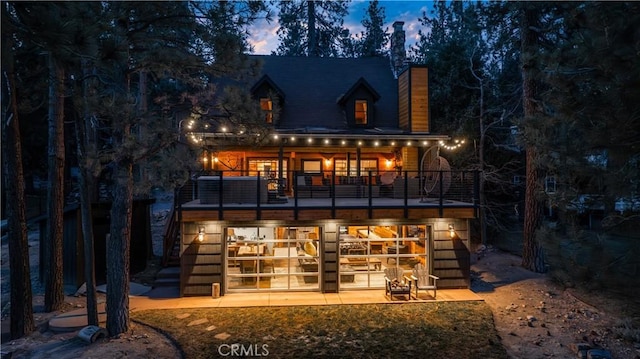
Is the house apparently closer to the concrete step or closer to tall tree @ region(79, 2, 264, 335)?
the concrete step

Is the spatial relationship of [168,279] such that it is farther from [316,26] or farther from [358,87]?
[316,26]

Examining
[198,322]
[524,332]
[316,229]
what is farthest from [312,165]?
[524,332]

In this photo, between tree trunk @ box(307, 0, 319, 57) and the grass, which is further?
tree trunk @ box(307, 0, 319, 57)

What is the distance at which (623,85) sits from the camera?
17.2 ft

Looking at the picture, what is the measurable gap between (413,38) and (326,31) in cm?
1044

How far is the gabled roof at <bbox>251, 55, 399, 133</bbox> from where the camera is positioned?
648 inches

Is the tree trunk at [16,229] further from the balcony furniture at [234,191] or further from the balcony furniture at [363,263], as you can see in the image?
the balcony furniture at [363,263]

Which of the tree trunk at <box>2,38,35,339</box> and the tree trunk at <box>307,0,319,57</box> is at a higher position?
the tree trunk at <box>307,0,319,57</box>

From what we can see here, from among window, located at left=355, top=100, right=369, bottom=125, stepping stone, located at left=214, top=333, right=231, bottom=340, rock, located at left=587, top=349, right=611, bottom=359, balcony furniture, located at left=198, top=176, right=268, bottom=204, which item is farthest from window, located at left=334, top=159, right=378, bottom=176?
rock, located at left=587, top=349, right=611, bottom=359

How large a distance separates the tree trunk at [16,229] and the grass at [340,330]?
2.04m

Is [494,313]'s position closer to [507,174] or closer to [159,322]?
[159,322]

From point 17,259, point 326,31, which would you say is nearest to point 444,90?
point 326,31

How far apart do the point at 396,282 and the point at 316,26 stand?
22777 mm

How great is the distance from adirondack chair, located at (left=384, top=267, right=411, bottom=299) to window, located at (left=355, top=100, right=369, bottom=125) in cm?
739
